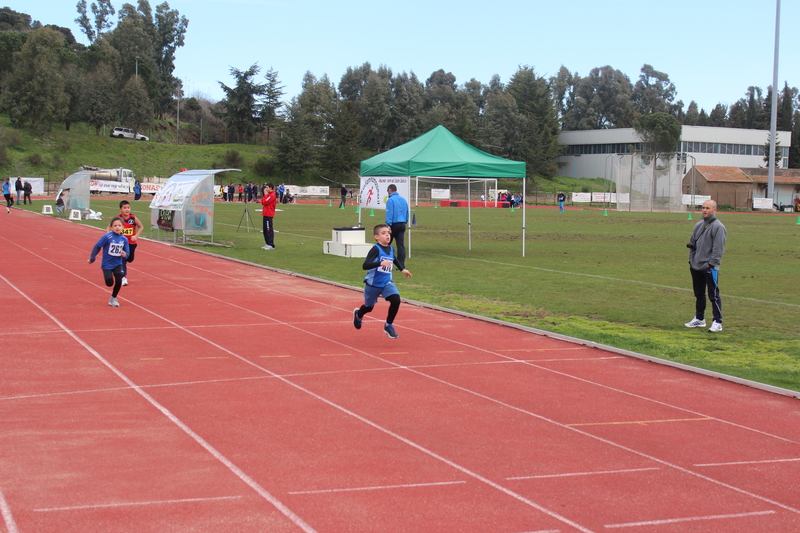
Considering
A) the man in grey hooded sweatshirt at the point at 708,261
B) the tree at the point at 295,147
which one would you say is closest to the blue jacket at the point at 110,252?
the man in grey hooded sweatshirt at the point at 708,261

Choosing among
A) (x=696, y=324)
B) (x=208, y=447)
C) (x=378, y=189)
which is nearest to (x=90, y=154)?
(x=378, y=189)

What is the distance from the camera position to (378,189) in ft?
71.5

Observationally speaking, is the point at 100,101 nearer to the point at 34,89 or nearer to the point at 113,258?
the point at 34,89

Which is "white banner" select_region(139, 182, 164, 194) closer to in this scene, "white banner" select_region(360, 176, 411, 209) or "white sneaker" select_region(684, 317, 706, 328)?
"white banner" select_region(360, 176, 411, 209)

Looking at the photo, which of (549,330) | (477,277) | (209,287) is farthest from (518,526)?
(477,277)

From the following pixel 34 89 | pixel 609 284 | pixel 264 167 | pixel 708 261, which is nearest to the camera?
pixel 708 261

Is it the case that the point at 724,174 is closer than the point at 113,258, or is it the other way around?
the point at 113,258

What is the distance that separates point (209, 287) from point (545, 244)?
14.9m

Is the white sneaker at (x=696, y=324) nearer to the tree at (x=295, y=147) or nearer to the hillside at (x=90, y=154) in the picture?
the hillside at (x=90, y=154)

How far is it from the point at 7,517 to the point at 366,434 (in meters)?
2.72

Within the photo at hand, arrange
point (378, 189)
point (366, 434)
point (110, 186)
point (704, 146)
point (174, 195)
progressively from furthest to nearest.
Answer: point (704, 146) → point (110, 186) → point (174, 195) → point (378, 189) → point (366, 434)

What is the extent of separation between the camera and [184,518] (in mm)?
4586

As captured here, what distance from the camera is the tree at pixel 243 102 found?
104 metres

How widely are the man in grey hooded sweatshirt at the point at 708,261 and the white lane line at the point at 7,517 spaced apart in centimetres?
960
